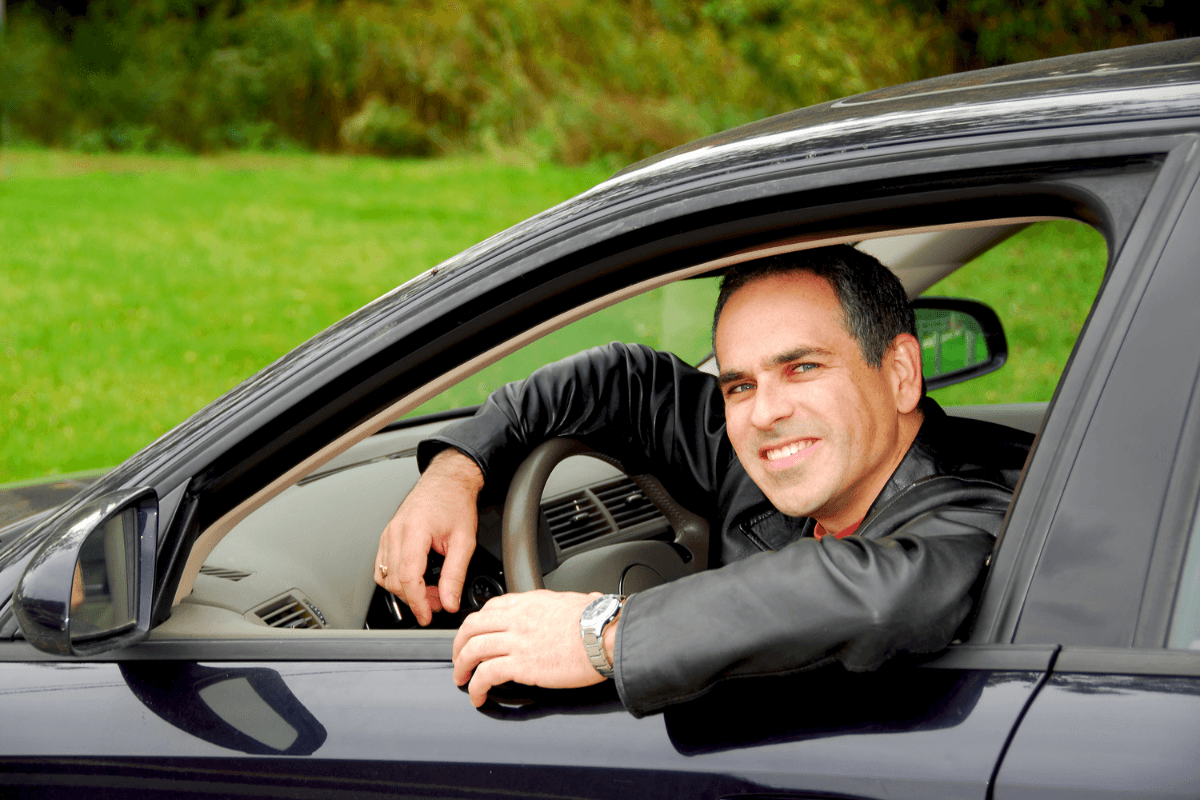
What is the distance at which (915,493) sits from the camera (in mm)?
1450

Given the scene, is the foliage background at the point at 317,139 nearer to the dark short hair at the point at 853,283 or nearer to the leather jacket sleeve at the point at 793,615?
the dark short hair at the point at 853,283

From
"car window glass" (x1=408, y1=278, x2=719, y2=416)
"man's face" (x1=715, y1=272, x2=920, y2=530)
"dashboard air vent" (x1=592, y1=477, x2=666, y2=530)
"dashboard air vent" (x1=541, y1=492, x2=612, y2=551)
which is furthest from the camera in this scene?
"dashboard air vent" (x1=592, y1=477, x2=666, y2=530)

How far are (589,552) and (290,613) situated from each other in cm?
55

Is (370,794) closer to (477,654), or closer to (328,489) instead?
(477,654)

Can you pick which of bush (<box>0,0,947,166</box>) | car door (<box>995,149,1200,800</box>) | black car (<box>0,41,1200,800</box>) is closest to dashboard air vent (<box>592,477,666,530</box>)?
black car (<box>0,41,1200,800</box>)

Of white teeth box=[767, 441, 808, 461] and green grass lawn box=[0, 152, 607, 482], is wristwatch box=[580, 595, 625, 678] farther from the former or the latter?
green grass lawn box=[0, 152, 607, 482]

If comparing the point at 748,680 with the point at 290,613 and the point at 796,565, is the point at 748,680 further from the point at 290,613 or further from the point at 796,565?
the point at 290,613

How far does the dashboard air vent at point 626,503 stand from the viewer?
7.40ft

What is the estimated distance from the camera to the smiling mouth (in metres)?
1.60

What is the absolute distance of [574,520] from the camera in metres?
2.19

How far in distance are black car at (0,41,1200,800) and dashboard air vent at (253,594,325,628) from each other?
0.10m

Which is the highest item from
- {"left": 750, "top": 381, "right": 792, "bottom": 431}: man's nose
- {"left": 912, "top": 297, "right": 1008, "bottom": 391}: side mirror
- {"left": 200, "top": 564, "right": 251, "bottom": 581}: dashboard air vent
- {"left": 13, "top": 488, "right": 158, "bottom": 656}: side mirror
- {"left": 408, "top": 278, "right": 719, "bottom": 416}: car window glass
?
{"left": 912, "top": 297, "right": 1008, "bottom": 391}: side mirror

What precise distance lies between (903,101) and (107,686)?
1274 millimetres

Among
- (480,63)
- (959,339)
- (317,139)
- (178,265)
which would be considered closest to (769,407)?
(959,339)
